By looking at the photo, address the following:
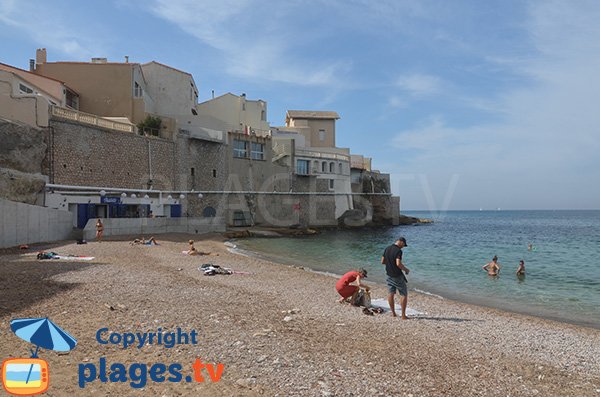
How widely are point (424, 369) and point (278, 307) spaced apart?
432 centimetres

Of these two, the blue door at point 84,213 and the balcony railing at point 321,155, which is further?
the balcony railing at point 321,155

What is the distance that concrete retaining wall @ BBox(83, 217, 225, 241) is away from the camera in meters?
25.8

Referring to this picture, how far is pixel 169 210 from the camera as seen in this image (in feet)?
115

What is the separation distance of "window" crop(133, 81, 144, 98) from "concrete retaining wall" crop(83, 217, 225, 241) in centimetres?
1409

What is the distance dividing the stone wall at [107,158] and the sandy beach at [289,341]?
18.0m

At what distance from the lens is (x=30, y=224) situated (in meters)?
19.8

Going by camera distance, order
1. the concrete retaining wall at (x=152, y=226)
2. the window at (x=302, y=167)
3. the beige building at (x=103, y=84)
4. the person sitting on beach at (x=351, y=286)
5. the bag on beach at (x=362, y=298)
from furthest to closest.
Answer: the window at (x=302, y=167), the beige building at (x=103, y=84), the concrete retaining wall at (x=152, y=226), the person sitting on beach at (x=351, y=286), the bag on beach at (x=362, y=298)

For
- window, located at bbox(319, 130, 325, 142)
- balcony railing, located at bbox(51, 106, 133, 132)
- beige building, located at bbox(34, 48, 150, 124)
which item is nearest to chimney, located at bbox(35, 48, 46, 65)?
beige building, located at bbox(34, 48, 150, 124)

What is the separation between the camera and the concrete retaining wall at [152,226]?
84.7 ft

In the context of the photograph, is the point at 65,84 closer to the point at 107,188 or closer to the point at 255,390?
the point at 107,188

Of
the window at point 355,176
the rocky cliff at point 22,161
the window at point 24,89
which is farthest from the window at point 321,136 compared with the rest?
the rocky cliff at point 22,161

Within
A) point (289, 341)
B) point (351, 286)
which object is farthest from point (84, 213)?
point (289, 341)

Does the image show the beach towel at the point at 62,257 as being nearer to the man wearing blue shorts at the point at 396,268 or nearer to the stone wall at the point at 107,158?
the man wearing blue shorts at the point at 396,268

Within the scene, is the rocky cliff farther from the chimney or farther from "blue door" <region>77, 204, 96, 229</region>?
the chimney
